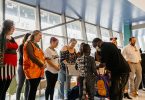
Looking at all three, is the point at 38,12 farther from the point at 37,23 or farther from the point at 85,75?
the point at 85,75

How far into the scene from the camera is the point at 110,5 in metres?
7.80

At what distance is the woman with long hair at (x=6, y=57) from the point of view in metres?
2.79

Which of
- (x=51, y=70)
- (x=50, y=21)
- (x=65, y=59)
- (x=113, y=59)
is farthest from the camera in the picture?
(x=50, y=21)

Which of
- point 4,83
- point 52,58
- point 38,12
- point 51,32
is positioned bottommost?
point 4,83

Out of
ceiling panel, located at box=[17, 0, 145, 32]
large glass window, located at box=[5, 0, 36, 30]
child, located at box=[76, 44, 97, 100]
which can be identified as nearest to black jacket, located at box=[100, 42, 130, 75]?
child, located at box=[76, 44, 97, 100]

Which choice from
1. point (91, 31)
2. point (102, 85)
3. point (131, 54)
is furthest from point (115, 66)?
point (91, 31)

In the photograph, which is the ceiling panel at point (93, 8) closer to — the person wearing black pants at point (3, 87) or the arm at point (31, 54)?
the arm at point (31, 54)

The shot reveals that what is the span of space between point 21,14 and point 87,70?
4295 mm

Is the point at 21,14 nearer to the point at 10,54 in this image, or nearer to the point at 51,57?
the point at 51,57

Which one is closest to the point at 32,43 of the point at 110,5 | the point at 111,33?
the point at 110,5

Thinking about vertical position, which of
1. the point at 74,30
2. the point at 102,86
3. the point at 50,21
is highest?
the point at 50,21

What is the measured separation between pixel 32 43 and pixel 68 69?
133 cm

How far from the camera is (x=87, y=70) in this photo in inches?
148

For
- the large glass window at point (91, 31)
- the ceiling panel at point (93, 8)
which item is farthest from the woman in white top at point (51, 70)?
the large glass window at point (91, 31)
